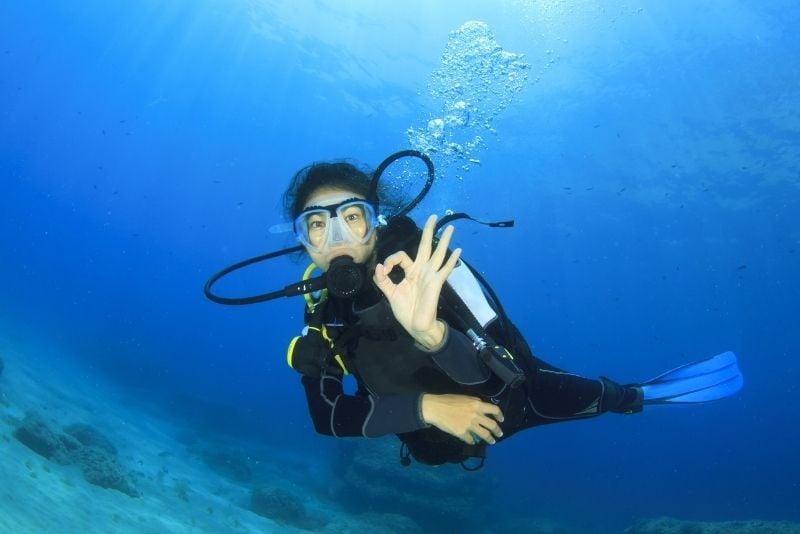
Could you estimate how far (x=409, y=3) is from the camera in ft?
84.4

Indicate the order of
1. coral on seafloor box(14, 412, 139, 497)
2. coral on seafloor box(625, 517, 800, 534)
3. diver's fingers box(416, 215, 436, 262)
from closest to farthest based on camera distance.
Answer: diver's fingers box(416, 215, 436, 262) < coral on seafloor box(14, 412, 139, 497) < coral on seafloor box(625, 517, 800, 534)

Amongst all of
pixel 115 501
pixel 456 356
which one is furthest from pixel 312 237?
pixel 115 501

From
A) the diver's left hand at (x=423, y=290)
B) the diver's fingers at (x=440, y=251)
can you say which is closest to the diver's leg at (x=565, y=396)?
the diver's left hand at (x=423, y=290)

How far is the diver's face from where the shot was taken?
11.7 feet

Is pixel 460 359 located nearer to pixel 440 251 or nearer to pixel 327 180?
pixel 440 251

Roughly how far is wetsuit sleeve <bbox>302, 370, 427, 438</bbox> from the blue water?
1744 cm

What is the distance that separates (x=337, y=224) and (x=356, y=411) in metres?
1.36

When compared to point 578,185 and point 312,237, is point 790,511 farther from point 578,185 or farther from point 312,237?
point 312,237

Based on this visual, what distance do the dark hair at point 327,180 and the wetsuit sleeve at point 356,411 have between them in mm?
1511

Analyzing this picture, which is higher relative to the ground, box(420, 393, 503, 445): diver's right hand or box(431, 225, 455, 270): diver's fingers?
box(431, 225, 455, 270): diver's fingers

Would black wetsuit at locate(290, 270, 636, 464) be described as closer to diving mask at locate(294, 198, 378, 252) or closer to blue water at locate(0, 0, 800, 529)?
diving mask at locate(294, 198, 378, 252)

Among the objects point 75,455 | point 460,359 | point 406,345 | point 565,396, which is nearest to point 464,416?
point 460,359

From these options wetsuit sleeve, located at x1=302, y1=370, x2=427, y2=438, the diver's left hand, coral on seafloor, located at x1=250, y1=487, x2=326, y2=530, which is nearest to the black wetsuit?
wetsuit sleeve, located at x1=302, y1=370, x2=427, y2=438

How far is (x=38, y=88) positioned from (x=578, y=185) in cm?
8708
